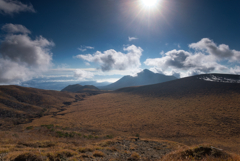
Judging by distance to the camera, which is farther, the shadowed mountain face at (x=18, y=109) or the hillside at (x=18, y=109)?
the shadowed mountain face at (x=18, y=109)

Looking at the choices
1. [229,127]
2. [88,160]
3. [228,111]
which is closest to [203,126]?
[229,127]

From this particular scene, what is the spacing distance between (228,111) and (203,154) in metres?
32.5

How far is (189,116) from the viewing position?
26.0m

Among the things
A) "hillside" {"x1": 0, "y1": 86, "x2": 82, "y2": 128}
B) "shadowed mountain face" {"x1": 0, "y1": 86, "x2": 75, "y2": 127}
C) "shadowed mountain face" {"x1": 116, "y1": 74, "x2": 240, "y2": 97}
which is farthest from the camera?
"shadowed mountain face" {"x1": 116, "y1": 74, "x2": 240, "y2": 97}

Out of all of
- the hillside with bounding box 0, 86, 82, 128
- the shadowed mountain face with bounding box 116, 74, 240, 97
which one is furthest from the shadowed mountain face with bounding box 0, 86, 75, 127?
the shadowed mountain face with bounding box 116, 74, 240, 97

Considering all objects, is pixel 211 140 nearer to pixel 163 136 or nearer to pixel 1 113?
pixel 163 136

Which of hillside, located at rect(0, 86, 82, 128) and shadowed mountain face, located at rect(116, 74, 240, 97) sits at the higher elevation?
shadowed mountain face, located at rect(116, 74, 240, 97)

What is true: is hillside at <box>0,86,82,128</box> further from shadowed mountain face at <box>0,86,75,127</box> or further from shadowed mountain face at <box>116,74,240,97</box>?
shadowed mountain face at <box>116,74,240,97</box>

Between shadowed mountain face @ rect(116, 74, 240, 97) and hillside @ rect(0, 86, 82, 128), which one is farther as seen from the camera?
shadowed mountain face @ rect(116, 74, 240, 97)

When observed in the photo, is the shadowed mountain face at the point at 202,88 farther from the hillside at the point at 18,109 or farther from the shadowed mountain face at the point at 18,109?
the shadowed mountain face at the point at 18,109

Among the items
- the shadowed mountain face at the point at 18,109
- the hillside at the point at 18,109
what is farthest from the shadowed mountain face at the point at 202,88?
the shadowed mountain face at the point at 18,109

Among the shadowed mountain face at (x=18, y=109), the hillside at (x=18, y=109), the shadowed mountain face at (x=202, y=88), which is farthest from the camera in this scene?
the shadowed mountain face at (x=202, y=88)

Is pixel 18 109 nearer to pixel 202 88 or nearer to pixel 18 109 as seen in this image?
pixel 18 109

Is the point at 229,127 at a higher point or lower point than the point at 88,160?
lower
